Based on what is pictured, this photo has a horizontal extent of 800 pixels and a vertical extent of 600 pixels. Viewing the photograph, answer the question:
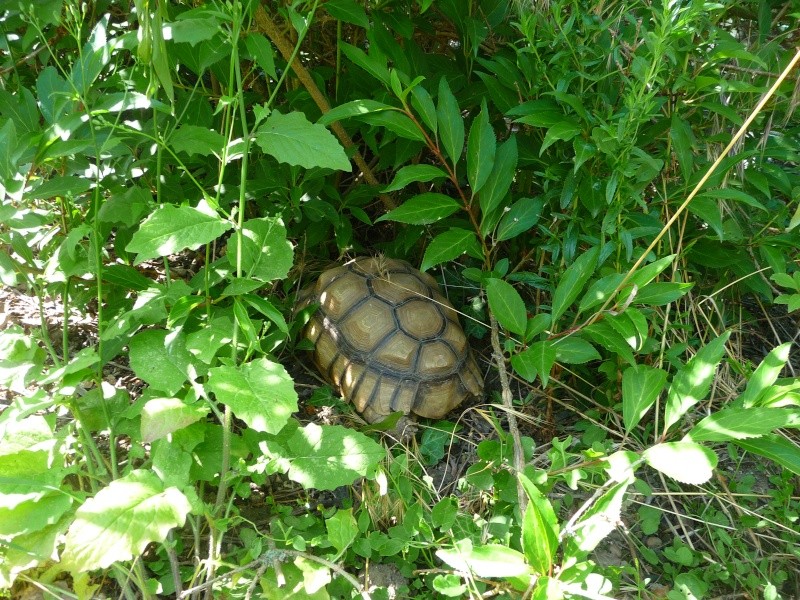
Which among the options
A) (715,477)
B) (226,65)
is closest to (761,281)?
(715,477)

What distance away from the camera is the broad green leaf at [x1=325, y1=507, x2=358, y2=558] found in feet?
4.48

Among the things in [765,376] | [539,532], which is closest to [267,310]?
[539,532]

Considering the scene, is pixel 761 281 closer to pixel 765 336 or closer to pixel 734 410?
pixel 765 336

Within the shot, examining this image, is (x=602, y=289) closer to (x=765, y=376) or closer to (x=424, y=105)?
(x=765, y=376)

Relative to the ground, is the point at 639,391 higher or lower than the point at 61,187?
lower

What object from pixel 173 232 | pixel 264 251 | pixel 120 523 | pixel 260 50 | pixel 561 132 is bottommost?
pixel 120 523

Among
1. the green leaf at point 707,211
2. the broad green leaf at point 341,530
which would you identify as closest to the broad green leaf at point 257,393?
the broad green leaf at point 341,530

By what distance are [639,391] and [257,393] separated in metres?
0.89

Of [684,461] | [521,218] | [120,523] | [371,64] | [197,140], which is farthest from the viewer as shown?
[521,218]

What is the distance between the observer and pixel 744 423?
4.02ft

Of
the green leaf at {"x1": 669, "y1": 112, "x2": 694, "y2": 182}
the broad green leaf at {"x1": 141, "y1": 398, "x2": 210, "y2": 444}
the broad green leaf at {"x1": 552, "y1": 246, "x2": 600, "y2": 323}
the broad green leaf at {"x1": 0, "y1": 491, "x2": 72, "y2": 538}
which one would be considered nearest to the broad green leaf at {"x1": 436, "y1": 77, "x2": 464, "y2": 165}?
the broad green leaf at {"x1": 552, "y1": 246, "x2": 600, "y2": 323}

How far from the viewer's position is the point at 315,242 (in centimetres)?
223

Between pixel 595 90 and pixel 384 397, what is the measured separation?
1.12m

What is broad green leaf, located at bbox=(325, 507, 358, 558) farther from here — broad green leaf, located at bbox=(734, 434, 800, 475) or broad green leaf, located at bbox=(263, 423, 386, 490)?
broad green leaf, located at bbox=(734, 434, 800, 475)
